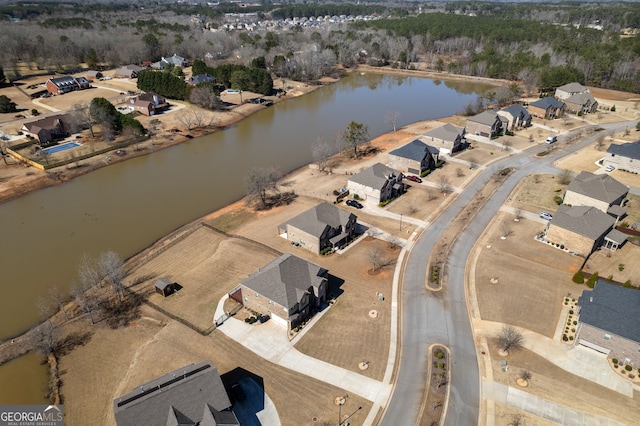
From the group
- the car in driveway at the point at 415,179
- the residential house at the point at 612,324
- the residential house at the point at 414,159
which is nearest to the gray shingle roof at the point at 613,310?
the residential house at the point at 612,324

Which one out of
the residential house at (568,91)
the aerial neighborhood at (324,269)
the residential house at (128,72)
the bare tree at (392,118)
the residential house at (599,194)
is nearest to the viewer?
the aerial neighborhood at (324,269)

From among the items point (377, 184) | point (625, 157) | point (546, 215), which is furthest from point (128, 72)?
point (625, 157)

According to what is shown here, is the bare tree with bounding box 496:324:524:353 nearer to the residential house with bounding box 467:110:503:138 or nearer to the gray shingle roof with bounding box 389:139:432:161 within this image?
the gray shingle roof with bounding box 389:139:432:161

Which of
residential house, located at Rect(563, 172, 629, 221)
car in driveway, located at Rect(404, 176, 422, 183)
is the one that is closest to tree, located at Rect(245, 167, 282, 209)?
car in driveway, located at Rect(404, 176, 422, 183)

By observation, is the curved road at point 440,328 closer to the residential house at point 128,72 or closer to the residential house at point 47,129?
the residential house at point 47,129

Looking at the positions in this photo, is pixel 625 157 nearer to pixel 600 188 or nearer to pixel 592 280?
pixel 600 188
